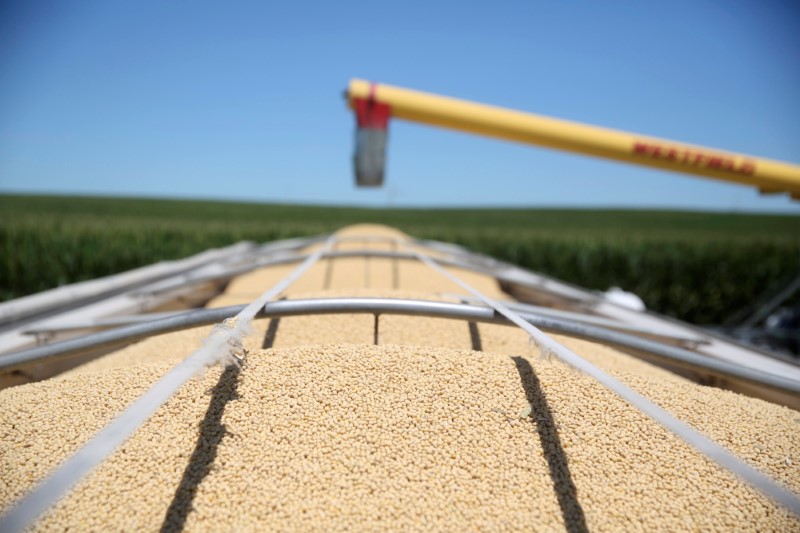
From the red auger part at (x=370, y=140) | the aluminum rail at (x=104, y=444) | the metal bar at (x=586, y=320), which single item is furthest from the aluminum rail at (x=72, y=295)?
the metal bar at (x=586, y=320)

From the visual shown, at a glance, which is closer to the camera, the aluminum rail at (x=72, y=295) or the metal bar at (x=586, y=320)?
the metal bar at (x=586, y=320)

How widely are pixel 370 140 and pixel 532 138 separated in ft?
2.49

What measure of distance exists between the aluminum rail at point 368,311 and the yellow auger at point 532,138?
109cm

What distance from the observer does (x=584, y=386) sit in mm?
1114

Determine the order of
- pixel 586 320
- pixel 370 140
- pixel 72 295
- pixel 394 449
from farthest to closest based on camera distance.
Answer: pixel 72 295
pixel 370 140
pixel 586 320
pixel 394 449

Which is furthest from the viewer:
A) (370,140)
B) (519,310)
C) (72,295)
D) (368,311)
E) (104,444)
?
(72,295)

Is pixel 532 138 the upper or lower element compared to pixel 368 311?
upper

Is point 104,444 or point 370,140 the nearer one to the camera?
point 104,444

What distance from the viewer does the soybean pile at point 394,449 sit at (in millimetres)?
828

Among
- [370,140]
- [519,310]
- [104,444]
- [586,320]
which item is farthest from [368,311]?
[370,140]

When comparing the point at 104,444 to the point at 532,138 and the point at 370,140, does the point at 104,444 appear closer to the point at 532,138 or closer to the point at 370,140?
the point at 370,140

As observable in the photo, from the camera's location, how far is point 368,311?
3.96 ft

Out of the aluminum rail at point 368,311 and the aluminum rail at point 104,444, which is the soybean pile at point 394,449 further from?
the aluminum rail at point 104,444

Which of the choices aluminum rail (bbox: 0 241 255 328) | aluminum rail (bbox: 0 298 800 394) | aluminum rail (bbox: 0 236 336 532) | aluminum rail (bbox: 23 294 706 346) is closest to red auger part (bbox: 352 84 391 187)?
aluminum rail (bbox: 23 294 706 346)
